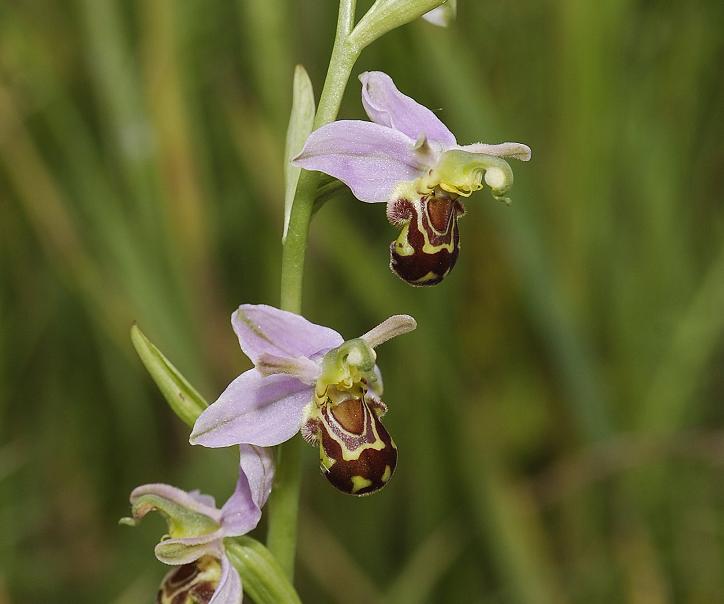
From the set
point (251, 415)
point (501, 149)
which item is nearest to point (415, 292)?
point (501, 149)

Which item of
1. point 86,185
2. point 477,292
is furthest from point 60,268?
point 477,292

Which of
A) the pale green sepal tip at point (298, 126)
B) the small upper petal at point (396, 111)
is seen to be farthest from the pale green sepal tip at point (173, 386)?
the small upper petal at point (396, 111)

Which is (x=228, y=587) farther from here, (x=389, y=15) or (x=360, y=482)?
(x=389, y=15)

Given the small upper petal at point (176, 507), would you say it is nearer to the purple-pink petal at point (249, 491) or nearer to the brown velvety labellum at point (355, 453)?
the purple-pink petal at point (249, 491)

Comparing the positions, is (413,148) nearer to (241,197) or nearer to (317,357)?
(317,357)

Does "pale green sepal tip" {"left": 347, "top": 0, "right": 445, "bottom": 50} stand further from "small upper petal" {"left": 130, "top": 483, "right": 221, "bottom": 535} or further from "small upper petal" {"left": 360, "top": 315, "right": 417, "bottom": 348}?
"small upper petal" {"left": 130, "top": 483, "right": 221, "bottom": 535}
